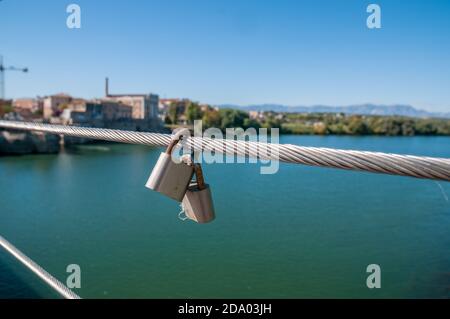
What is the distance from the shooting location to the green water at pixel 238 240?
547 cm

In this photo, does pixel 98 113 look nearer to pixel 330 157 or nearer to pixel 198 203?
pixel 198 203

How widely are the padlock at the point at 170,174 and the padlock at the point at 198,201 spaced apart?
0.03 m

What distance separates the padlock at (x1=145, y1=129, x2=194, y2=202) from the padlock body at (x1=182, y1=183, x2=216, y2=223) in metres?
0.03

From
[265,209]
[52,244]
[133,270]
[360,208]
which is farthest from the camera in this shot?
[360,208]

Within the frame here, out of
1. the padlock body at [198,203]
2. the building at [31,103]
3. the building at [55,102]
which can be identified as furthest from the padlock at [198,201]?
the building at [31,103]

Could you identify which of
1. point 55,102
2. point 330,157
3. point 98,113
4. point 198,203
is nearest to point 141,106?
point 98,113

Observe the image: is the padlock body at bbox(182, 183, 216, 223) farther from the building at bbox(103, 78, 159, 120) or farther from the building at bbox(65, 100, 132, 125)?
the building at bbox(103, 78, 159, 120)

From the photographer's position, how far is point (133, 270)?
5855 mm

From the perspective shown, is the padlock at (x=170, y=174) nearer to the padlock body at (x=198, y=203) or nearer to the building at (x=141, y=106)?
the padlock body at (x=198, y=203)

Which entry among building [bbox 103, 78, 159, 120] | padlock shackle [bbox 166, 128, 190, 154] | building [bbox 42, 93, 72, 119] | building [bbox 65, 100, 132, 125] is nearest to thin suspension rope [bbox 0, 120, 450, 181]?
padlock shackle [bbox 166, 128, 190, 154]
